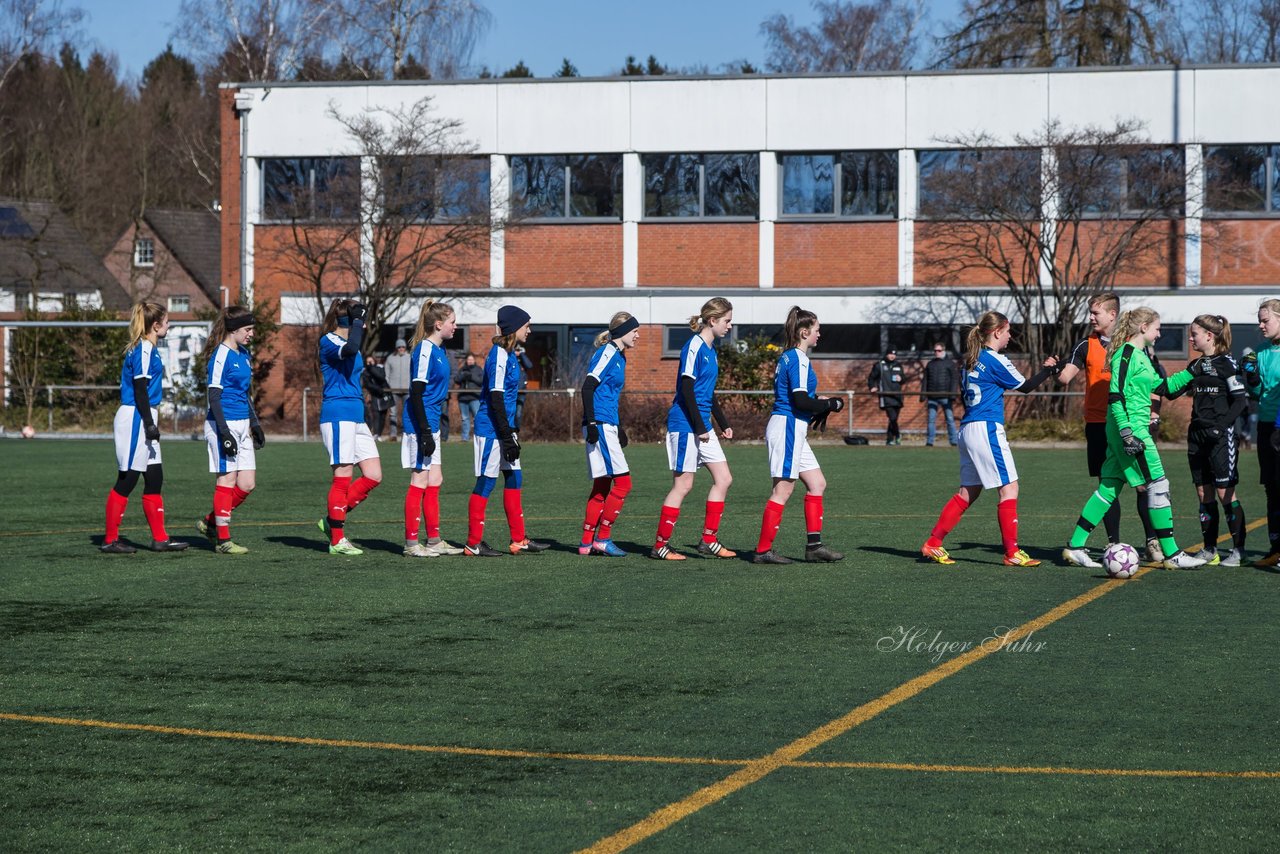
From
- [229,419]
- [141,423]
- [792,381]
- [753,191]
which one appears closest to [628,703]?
[792,381]

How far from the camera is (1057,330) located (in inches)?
1347

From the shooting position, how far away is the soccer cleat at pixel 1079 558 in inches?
469

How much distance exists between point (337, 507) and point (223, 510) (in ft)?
2.97

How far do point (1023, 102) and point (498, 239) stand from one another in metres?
11.7

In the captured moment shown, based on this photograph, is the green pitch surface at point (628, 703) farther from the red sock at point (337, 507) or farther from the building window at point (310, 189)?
the building window at point (310, 189)

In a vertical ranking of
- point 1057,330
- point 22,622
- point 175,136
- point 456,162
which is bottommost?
point 22,622

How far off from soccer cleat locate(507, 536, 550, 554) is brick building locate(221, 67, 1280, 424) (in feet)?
67.2

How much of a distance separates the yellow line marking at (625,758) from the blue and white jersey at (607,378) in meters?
5.95

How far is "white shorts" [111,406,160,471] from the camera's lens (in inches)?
493

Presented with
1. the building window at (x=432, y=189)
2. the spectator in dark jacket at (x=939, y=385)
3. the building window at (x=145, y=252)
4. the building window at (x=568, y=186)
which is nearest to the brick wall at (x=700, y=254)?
the building window at (x=568, y=186)

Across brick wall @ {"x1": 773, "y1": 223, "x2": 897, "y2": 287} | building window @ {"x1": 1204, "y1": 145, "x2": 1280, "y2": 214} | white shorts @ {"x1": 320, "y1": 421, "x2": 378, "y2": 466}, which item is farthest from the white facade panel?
white shorts @ {"x1": 320, "y1": 421, "x2": 378, "y2": 466}

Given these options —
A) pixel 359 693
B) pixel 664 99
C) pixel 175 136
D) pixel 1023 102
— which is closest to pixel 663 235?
pixel 664 99

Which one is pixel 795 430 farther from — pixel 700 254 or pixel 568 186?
pixel 568 186

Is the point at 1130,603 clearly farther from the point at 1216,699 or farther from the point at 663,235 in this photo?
the point at 663,235
